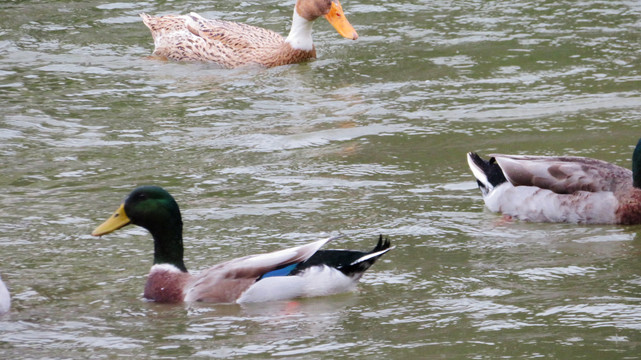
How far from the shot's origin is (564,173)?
1023cm

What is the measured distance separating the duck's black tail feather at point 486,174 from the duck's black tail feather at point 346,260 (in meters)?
2.20

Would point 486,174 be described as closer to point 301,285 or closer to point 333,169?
point 333,169

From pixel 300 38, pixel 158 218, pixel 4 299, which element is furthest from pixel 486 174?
pixel 300 38

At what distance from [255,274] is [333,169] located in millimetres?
3273

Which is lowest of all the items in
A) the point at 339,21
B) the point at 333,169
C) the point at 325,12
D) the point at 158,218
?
the point at 333,169

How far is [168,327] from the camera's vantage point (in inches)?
311

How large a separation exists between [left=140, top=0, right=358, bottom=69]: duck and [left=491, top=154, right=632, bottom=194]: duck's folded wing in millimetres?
5810

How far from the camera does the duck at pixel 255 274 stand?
822 cm

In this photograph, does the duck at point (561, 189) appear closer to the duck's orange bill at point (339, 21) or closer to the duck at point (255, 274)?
the duck at point (255, 274)

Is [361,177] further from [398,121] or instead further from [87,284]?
[87,284]

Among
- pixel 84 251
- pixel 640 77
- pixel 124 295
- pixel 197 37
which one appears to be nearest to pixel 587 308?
pixel 124 295

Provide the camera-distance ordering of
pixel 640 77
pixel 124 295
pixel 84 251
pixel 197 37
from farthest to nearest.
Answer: pixel 197 37, pixel 640 77, pixel 84 251, pixel 124 295

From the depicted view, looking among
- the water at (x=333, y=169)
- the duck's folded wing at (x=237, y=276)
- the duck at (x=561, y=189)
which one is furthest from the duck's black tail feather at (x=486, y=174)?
the duck's folded wing at (x=237, y=276)

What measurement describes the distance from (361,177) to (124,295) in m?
3.20
